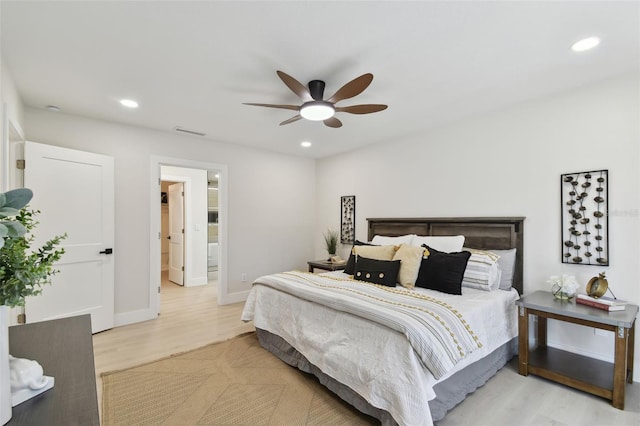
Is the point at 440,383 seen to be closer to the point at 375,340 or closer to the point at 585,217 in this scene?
the point at 375,340

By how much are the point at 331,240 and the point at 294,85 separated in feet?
10.6

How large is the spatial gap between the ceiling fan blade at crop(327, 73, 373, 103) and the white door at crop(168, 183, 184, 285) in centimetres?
486

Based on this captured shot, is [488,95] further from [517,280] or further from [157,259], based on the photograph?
[157,259]

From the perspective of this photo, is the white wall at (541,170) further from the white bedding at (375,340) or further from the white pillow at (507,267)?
the white bedding at (375,340)

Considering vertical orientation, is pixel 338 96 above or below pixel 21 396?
above

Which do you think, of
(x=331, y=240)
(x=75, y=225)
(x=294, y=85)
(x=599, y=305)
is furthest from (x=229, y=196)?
(x=599, y=305)

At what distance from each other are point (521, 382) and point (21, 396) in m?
3.04

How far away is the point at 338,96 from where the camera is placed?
Result: 236 centimetres

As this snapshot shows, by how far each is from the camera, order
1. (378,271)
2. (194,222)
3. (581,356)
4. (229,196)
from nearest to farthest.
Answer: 1. (581,356)
2. (378,271)
3. (229,196)
4. (194,222)

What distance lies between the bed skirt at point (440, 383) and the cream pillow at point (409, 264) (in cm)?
85

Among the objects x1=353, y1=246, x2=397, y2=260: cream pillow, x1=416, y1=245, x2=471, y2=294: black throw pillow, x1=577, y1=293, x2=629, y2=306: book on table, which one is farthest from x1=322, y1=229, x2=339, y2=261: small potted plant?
x1=577, y1=293, x2=629, y2=306: book on table

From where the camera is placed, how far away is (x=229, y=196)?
465cm

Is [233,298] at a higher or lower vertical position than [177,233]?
lower

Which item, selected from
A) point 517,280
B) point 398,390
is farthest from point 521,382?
point 398,390
